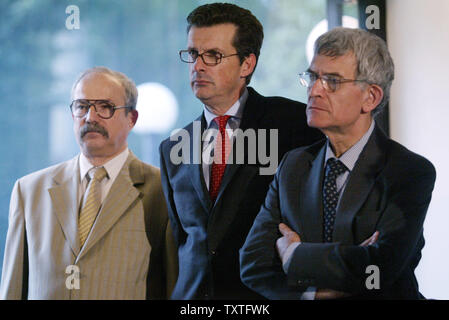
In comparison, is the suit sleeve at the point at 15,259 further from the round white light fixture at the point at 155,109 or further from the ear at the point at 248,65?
the ear at the point at 248,65

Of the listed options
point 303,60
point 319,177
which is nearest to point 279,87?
point 303,60

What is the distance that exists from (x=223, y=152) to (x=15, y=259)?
40.7 inches

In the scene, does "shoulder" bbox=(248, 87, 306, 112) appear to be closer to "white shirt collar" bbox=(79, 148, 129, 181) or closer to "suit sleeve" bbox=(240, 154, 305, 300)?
"suit sleeve" bbox=(240, 154, 305, 300)

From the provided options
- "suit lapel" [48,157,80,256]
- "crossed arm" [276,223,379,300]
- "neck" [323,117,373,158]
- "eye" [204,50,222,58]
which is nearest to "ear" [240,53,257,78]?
"eye" [204,50,222,58]

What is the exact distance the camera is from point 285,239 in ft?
6.82

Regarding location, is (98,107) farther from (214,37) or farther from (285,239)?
(285,239)

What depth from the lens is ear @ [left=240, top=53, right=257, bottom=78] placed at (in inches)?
93.6

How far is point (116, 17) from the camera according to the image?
270cm

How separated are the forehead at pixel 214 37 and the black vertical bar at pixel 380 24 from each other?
0.55m

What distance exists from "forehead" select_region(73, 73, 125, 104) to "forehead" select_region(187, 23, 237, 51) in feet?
1.28

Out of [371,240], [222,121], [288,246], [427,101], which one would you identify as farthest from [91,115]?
[427,101]

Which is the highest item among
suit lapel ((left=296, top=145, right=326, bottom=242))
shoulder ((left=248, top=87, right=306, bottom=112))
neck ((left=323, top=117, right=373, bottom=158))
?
shoulder ((left=248, top=87, right=306, bottom=112))

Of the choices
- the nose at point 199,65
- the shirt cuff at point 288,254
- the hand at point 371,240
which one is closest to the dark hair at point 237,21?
the nose at point 199,65
